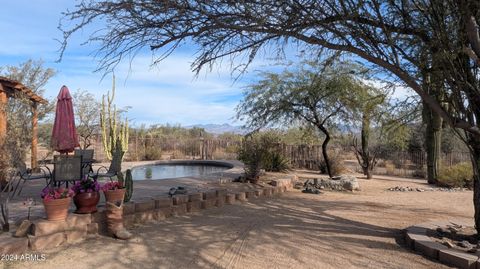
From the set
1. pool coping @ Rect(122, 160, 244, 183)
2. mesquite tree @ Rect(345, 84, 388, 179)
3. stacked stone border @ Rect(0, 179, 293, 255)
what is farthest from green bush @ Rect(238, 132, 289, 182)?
mesquite tree @ Rect(345, 84, 388, 179)

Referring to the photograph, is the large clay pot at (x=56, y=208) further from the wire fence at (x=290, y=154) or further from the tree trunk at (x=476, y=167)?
the wire fence at (x=290, y=154)

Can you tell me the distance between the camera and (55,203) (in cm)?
553

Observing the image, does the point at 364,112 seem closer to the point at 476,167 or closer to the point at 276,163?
the point at 276,163

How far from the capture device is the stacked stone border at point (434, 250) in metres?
4.97

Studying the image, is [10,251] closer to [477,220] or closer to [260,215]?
[260,215]

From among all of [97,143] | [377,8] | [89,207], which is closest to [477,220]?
[377,8]

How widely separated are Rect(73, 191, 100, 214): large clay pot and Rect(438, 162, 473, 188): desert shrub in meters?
12.6

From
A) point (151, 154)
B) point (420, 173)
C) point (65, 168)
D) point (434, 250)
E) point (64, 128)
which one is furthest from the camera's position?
point (151, 154)

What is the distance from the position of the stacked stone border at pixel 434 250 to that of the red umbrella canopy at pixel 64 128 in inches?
232

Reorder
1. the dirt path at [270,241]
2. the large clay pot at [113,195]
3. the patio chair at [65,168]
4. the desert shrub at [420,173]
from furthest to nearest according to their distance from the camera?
the desert shrub at [420,173] → the patio chair at [65,168] → the large clay pot at [113,195] → the dirt path at [270,241]

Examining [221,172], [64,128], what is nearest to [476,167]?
[64,128]

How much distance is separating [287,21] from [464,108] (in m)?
2.82

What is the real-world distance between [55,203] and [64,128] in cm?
224

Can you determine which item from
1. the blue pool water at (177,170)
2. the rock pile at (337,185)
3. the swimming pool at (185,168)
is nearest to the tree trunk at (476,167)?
the rock pile at (337,185)
